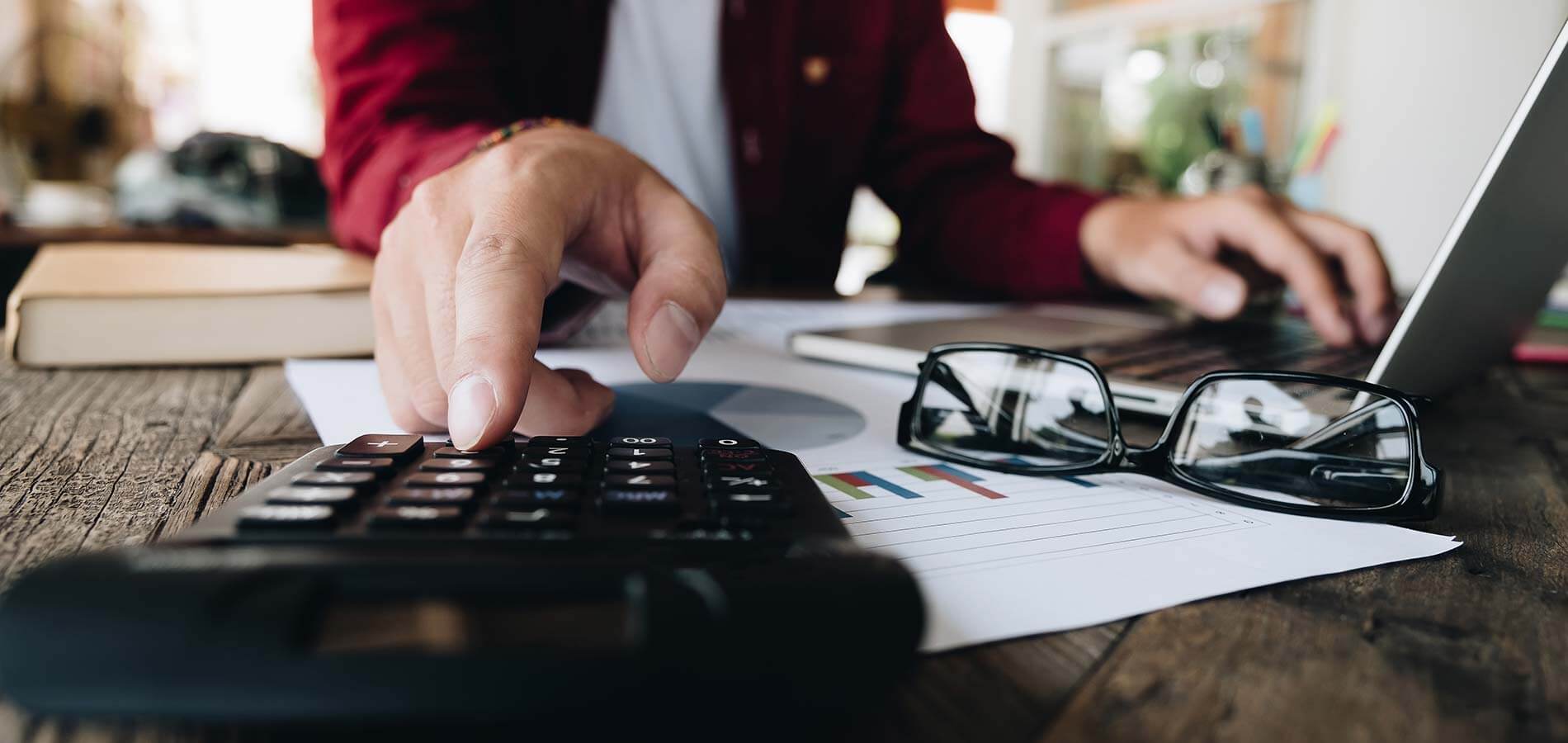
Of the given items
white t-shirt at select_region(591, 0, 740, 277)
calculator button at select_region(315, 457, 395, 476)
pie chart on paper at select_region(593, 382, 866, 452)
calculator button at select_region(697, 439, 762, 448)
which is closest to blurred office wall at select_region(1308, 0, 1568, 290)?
white t-shirt at select_region(591, 0, 740, 277)

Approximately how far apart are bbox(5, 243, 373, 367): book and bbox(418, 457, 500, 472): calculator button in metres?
0.31

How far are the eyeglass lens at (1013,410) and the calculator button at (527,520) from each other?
0.66 feet

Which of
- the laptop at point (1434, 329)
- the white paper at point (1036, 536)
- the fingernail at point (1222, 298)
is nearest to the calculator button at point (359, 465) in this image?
the white paper at point (1036, 536)

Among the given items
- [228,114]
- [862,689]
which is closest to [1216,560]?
[862,689]

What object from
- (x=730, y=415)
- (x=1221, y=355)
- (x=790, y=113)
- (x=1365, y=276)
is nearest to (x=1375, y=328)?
(x=1365, y=276)

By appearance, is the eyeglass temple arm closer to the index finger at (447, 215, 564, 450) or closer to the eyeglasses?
the eyeglasses

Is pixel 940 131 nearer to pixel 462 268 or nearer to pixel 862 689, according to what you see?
pixel 462 268

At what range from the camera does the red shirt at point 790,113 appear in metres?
0.71

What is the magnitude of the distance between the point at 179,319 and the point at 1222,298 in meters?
0.68

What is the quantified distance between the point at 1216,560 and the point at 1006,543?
61 millimetres

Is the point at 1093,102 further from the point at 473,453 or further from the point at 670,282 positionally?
the point at 473,453

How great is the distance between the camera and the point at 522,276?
1.08ft

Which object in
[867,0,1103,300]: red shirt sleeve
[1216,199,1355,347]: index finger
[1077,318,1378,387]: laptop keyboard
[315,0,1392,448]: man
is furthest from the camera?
[867,0,1103,300]: red shirt sleeve

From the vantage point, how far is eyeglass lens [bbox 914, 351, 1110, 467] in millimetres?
371
